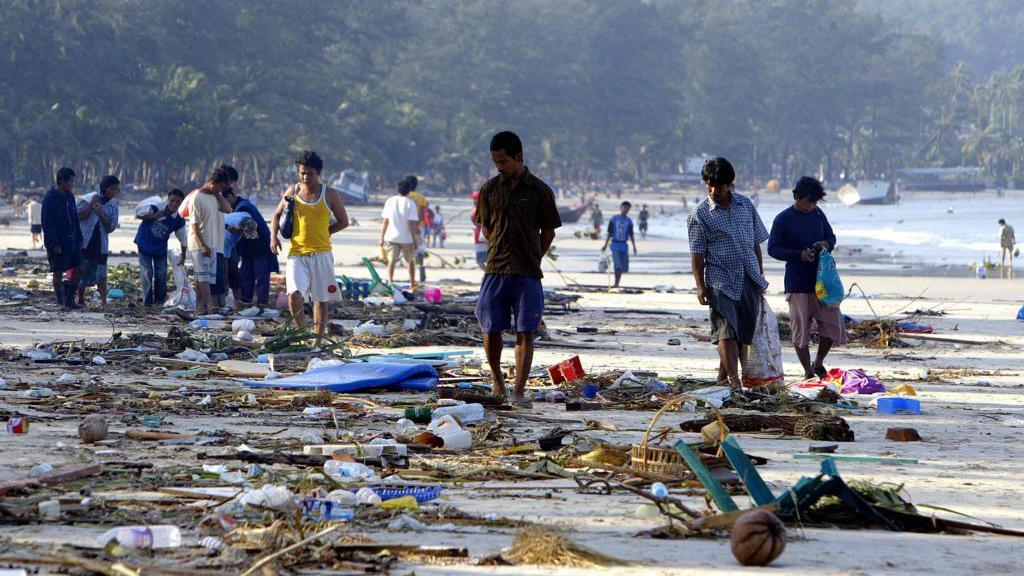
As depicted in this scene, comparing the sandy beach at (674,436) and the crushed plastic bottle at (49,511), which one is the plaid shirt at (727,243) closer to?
the sandy beach at (674,436)

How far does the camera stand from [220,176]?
14.3 meters

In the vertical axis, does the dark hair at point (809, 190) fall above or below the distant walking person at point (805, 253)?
above

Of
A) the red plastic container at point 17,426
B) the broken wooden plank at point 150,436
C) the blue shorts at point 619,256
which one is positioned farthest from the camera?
the blue shorts at point 619,256

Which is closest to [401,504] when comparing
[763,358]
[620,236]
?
[763,358]

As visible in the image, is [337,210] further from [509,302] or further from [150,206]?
[150,206]

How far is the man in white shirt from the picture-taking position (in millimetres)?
19047

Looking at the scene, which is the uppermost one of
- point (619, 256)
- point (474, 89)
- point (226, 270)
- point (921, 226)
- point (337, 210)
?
point (474, 89)

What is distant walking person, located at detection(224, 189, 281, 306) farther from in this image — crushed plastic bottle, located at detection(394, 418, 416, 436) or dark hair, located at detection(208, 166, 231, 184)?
crushed plastic bottle, located at detection(394, 418, 416, 436)

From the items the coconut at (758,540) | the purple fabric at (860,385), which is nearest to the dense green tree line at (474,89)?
the purple fabric at (860,385)

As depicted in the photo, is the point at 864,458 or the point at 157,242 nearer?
the point at 864,458

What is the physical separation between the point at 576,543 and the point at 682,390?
467 centimetres

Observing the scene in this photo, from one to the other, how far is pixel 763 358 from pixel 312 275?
152 inches

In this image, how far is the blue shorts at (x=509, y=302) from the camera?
8.70 m

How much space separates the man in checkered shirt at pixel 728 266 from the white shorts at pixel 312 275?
11.5ft
